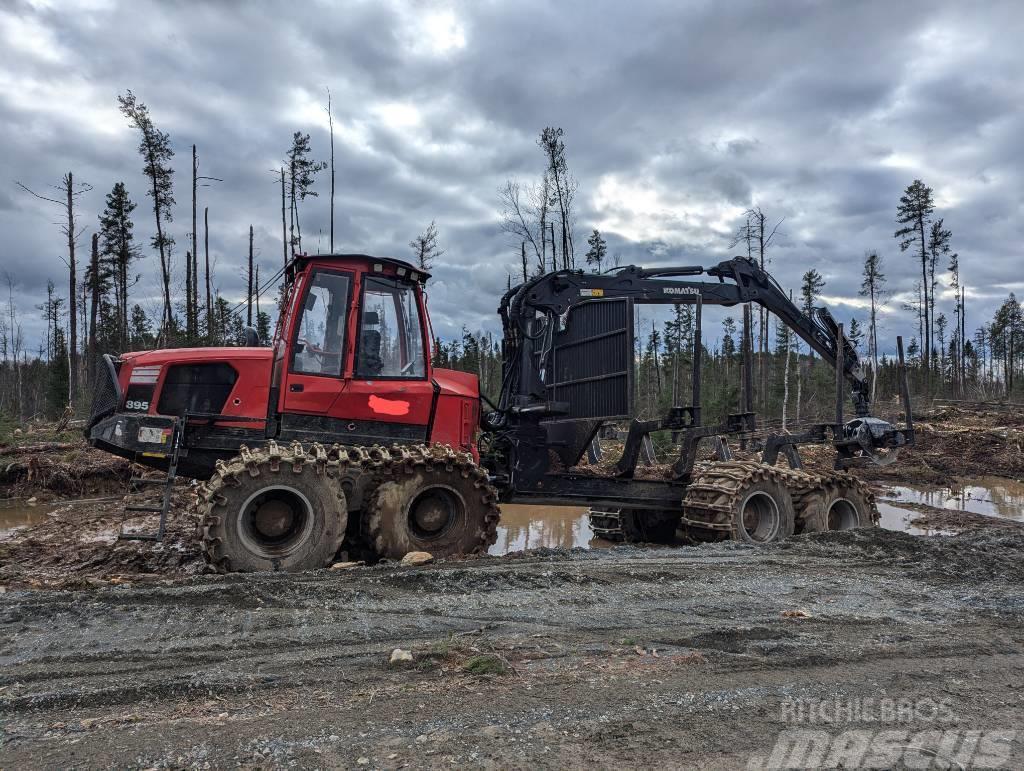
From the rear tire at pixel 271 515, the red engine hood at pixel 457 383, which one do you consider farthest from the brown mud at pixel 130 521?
the red engine hood at pixel 457 383

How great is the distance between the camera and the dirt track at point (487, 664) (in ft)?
9.28

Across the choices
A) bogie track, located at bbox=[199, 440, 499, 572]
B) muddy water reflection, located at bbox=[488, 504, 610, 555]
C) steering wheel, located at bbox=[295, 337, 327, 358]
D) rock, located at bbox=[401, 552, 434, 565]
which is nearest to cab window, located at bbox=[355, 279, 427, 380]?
steering wheel, located at bbox=[295, 337, 327, 358]

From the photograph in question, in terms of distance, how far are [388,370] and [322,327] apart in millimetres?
847

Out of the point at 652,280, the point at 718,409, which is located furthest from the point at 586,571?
the point at 718,409

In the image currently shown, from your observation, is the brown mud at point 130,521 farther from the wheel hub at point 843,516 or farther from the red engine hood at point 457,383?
the red engine hood at point 457,383

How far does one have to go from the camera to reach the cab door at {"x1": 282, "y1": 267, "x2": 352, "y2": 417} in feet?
23.4

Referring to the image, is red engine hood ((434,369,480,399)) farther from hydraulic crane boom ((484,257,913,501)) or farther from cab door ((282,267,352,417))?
cab door ((282,267,352,417))

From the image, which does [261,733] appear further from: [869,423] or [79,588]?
[869,423]

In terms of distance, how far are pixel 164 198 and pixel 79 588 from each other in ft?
89.2

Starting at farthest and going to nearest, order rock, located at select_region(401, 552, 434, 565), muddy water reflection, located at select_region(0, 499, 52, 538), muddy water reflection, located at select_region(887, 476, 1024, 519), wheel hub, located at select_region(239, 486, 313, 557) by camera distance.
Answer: muddy water reflection, located at select_region(887, 476, 1024, 519)
muddy water reflection, located at select_region(0, 499, 52, 538)
rock, located at select_region(401, 552, 434, 565)
wheel hub, located at select_region(239, 486, 313, 557)

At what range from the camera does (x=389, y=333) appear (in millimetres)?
7520

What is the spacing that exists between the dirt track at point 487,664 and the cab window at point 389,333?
241 cm

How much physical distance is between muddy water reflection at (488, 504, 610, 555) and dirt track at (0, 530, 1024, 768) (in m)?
4.55

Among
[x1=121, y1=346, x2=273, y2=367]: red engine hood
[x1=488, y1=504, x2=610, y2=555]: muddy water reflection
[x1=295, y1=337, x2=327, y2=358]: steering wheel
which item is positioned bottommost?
[x1=488, y1=504, x2=610, y2=555]: muddy water reflection
